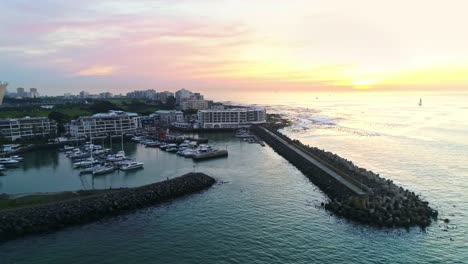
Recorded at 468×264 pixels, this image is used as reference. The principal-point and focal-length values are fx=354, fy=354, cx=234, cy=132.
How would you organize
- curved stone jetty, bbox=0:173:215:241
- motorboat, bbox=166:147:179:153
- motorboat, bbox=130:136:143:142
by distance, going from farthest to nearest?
motorboat, bbox=130:136:143:142 → motorboat, bbox=166:147:179:153 → curved stone jetty, bbox=0:173:215:241

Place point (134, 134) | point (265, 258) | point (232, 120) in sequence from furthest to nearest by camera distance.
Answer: point (232, 120)
point (134, 134)
point (265, 258)

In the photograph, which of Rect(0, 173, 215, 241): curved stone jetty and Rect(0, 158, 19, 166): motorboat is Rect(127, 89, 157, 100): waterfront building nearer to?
Rect(0, 158, 19, 166): motorboat

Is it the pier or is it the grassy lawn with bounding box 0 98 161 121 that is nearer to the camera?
the pier

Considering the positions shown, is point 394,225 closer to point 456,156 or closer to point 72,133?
point 456,156

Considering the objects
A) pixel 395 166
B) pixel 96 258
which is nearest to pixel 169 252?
pixel 96 258

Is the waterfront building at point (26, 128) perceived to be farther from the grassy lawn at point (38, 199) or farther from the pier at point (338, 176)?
the pier at point (338, 176)

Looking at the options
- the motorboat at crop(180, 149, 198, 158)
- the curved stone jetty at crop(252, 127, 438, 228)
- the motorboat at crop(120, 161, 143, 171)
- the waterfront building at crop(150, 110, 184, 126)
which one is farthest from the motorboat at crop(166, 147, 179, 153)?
the waterfront building at crop(150, 110, 184, 126)

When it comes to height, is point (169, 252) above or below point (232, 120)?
below
